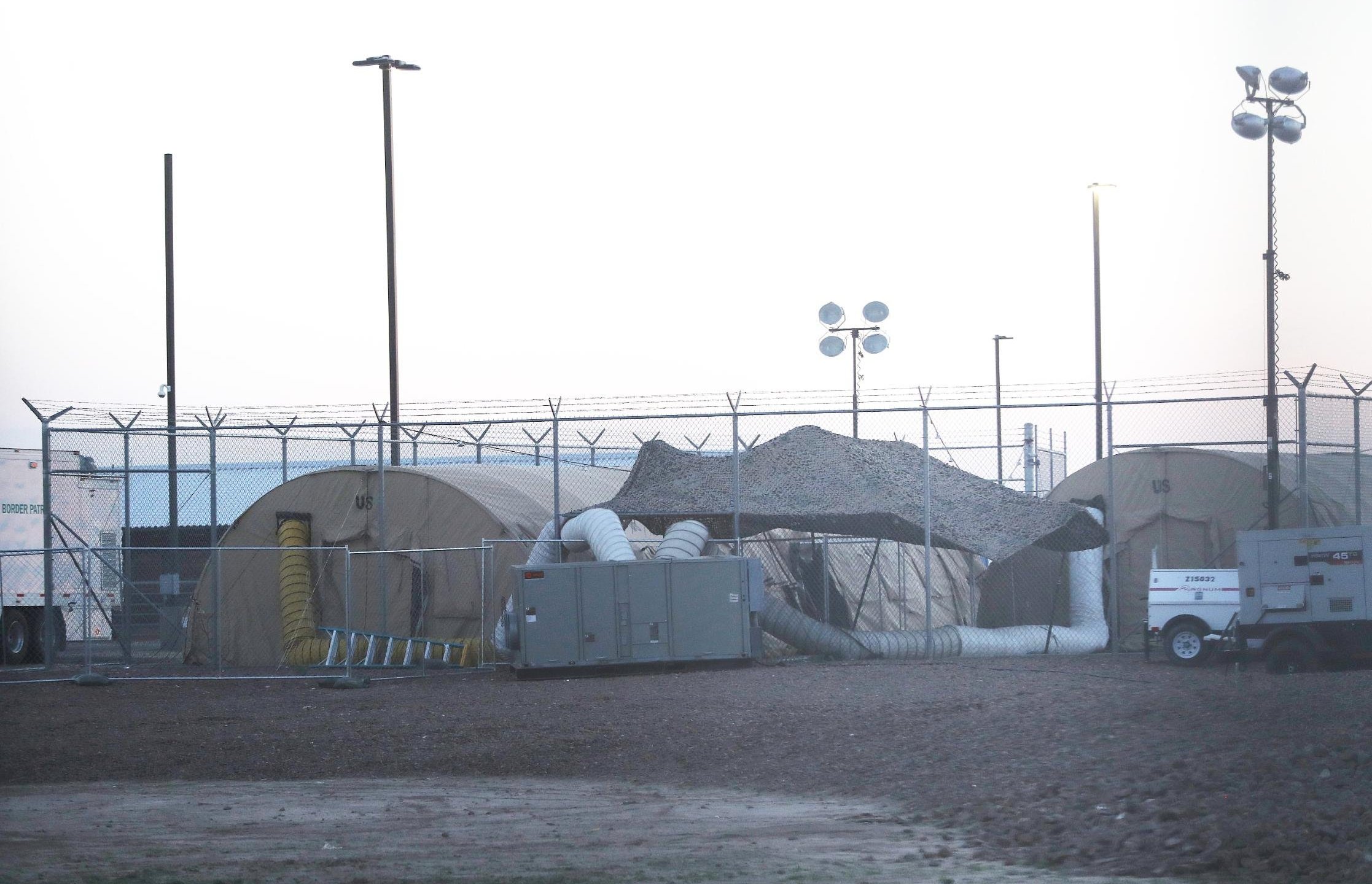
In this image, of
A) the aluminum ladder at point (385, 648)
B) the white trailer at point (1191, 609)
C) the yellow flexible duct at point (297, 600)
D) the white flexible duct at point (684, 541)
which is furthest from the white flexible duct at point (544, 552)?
the white trailer at point (1191, 609)

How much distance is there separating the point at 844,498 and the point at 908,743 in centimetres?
937

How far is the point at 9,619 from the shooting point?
82.9ft

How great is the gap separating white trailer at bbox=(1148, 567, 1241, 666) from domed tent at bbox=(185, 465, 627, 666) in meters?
8.82

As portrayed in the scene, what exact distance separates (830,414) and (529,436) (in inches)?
193

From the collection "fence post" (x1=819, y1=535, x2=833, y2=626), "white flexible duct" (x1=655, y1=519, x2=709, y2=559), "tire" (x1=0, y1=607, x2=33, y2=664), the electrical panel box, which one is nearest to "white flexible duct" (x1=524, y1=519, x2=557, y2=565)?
"white flexible duct" (x1=655, y1=519, x2=709, y2=559)

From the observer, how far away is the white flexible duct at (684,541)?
19.9 meters

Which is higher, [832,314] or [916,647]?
[832,314]

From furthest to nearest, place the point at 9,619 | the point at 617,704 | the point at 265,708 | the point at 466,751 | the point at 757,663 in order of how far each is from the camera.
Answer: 1. the point at 9,619
2. the point at 757,663
3. the point at 265,708
4. the point at 617,704
5. the point at 466,751

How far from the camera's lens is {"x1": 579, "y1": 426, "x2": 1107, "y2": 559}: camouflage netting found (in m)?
20.5

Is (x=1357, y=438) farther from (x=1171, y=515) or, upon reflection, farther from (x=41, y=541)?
(x=41, y=541)

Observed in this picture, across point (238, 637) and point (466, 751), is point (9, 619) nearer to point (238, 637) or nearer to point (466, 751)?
point (238, 637)

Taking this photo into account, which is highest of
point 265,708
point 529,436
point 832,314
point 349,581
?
point 832,314

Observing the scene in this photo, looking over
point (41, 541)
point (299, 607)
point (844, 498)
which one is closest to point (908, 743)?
point (844, 498)

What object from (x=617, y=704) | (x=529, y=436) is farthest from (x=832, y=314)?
(x=617, y=704)
